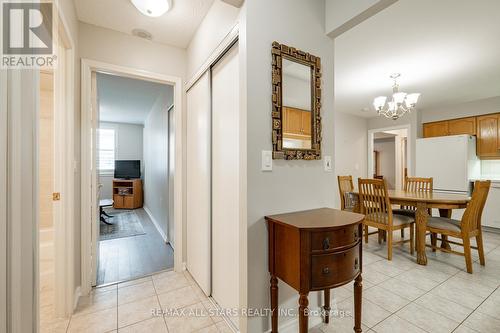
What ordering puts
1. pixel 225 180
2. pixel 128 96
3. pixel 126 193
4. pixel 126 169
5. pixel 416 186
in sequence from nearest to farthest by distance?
pixel 225 180 < pixel 416 186 < pixel 128 96 < pixel 126 193 < pixel 126 169

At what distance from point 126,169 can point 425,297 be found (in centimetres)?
683

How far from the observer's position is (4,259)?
0.76 metres

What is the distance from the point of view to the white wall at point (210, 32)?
159 centimetres

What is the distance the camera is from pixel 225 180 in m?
1.72

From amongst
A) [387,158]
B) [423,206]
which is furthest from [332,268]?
[387,158]

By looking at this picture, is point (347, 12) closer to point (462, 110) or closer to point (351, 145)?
point (351, 145)

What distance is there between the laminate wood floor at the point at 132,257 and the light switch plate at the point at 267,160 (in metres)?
2.01

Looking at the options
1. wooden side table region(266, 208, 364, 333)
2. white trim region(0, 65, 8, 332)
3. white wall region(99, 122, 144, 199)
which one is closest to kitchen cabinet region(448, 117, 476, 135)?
wooden side table region(266, 208, 364, 333)

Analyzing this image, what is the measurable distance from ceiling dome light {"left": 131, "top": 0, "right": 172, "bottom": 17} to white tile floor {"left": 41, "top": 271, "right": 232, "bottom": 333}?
8.12ft

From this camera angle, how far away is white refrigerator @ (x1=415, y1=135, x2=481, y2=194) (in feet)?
13.1

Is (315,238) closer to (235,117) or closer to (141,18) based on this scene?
(235,117)

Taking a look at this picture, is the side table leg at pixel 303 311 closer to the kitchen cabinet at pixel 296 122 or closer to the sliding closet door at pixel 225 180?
the sliding closet door at pixel 225 180

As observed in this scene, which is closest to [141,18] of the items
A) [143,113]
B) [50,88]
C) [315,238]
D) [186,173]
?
[186,173]

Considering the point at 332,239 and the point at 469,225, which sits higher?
the point at 332,239
